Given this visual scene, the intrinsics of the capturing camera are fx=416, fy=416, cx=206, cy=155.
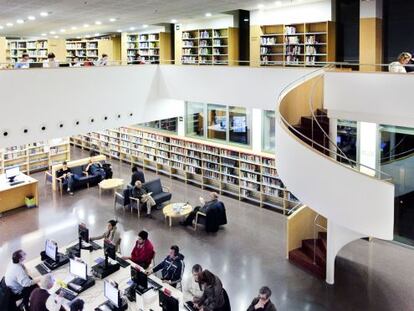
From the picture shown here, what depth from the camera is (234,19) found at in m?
12.8

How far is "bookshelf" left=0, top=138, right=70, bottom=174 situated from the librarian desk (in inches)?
91.5

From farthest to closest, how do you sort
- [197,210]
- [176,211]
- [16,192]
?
[16,192], [176,211], [197,210]

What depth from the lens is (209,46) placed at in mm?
13469

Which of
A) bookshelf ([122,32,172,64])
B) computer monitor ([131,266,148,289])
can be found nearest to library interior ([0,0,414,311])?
computer monitor ([131,266,148,289])

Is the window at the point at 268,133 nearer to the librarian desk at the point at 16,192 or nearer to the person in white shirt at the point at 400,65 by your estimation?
the person in white shirt at the point at 400,65

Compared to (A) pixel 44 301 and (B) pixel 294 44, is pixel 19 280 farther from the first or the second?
(B) pixel 294 44

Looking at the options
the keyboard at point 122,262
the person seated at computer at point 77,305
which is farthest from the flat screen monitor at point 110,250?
the person seated at computer at point 77,305

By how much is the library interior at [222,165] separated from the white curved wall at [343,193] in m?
0.02

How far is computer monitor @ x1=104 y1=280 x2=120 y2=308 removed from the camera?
544 centimetres

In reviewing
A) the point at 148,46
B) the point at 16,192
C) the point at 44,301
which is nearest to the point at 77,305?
the point at 44,301

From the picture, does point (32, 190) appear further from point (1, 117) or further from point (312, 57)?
point (312, 57)

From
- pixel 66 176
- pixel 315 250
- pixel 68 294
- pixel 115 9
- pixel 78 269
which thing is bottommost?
pixel 315 250

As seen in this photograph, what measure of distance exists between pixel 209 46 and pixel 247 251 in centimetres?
735

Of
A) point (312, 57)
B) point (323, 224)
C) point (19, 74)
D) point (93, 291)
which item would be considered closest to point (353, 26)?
point (312, 57)
